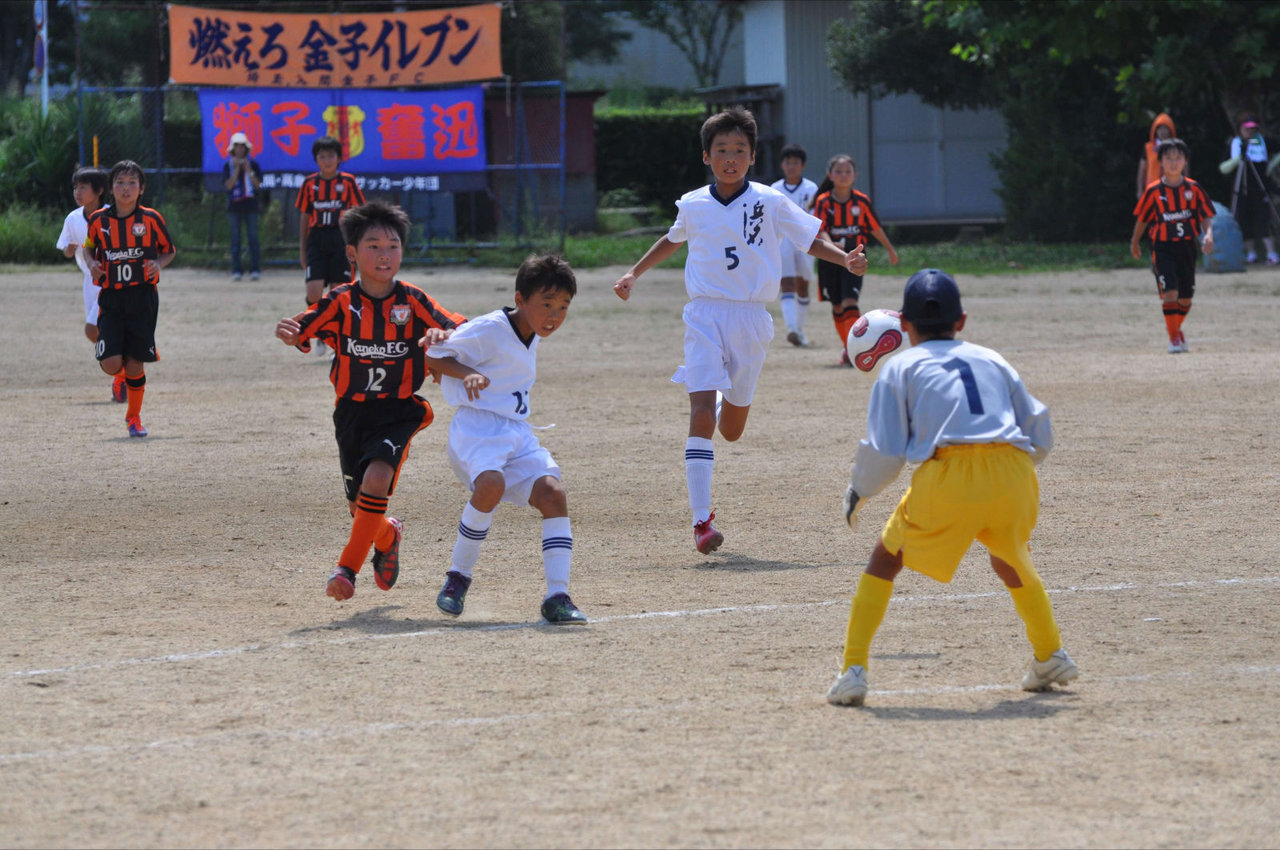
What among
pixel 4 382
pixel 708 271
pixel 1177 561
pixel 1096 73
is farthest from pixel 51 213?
pixel 1177 561

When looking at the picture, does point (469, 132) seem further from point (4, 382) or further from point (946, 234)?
point (946, 234)

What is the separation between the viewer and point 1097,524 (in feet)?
25.0

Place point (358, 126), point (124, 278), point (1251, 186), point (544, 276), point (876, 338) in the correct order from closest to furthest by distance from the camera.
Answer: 1. point (544, 276)
2. point (876, 338)
3. point (124, 278)
4. point (358, 126)
5. point (1251, 186)

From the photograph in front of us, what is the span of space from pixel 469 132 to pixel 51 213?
8218 millimetres

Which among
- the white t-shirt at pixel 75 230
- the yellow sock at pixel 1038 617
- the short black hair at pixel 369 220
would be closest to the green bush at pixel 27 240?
the white t-shirt at pixel 75 230

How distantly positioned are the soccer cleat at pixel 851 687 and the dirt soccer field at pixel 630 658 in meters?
0.11

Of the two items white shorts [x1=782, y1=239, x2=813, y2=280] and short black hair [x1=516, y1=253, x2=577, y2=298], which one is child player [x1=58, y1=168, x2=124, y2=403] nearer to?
short black hair [x1=516, y1=253, x2=577, y2=298]

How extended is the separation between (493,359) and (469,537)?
71 cm

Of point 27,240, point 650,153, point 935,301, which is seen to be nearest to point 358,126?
point 27,240

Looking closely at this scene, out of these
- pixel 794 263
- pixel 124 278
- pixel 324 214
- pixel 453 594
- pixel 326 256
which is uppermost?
pixel 324 214

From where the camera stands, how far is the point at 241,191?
22219 mm

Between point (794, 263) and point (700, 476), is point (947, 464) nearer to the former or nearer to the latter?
point (700, 476)

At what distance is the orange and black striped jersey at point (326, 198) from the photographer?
15.0m

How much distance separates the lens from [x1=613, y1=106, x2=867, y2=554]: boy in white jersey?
7.45 meters
